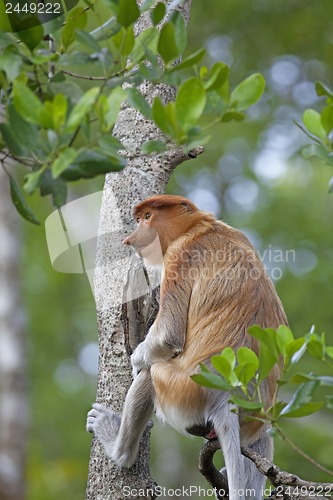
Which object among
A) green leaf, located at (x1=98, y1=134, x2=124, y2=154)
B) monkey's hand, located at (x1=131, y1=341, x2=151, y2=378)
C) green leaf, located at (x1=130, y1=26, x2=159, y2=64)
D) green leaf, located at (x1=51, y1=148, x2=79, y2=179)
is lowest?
monkey's hand, located at (x1=131, y1=341, x2=151, y2=378)

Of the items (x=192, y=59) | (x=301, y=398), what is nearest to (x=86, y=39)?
(x=192, y=59)

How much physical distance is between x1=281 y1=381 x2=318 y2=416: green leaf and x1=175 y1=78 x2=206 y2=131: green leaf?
2.12 feet

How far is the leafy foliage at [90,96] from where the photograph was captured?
1343 millimetres

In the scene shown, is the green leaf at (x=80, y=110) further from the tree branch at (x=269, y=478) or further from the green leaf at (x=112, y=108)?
the tree branch at (x=269, y=478)

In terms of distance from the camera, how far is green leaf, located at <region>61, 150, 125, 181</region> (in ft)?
4.58

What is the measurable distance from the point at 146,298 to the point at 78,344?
33.9ft

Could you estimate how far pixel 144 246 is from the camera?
302 centimetres

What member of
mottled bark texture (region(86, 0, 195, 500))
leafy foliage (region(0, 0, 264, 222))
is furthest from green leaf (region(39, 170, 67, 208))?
mottled bark texture (region(86, 0, 195, 500))

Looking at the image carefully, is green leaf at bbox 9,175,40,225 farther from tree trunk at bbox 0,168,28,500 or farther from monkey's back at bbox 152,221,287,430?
tree trunk at bbox 0,168,28,500

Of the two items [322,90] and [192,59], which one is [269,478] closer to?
[322,90]

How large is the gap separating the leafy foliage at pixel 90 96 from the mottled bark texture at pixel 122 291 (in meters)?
1.19

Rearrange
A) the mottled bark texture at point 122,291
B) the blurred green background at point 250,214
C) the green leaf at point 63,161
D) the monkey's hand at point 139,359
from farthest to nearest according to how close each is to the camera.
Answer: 1. the blurred green background at point 250,214
2. the monkey's hand at point 139,359
3. the mottled bark texture at point 122,291
4. the green leaf at point 63,161

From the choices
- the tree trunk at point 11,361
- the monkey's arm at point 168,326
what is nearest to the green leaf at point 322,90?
the monkey's arm at point 168,326

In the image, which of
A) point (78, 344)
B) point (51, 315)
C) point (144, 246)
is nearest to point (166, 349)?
point (144, 246)
